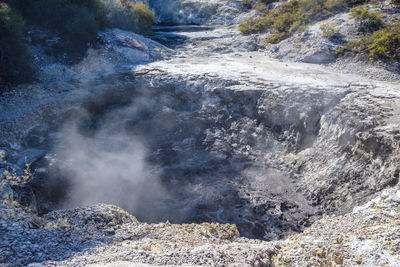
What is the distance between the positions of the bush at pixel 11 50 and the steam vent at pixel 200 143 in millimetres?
38

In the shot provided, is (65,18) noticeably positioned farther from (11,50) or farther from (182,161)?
(182,161)

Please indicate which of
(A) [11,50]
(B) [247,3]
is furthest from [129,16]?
(B) [247,3]

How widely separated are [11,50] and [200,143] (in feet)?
23.8

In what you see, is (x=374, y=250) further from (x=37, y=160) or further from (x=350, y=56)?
(x=350, y=56)

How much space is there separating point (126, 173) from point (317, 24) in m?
11.7

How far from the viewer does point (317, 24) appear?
13.8m

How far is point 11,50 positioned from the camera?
9.78 metres

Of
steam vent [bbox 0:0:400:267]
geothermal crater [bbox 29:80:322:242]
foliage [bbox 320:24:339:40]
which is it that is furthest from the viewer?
foliage [bbox 320:24:339:40]

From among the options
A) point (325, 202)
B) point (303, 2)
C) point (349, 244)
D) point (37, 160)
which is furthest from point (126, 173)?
point (303, 2)

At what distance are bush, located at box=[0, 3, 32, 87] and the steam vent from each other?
38 millimetres

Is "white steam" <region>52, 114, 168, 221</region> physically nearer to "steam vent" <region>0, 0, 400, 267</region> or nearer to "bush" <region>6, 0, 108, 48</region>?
"steam vent" <region>0, 0, 400, 267</region>

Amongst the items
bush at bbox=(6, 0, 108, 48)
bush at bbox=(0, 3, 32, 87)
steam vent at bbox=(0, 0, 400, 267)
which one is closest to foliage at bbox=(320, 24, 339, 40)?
steam vent at bbox=(0, 0, 400, 267)

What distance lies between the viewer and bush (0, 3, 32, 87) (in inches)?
375

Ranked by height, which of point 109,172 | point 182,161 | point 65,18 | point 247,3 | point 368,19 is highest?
point 247,3
